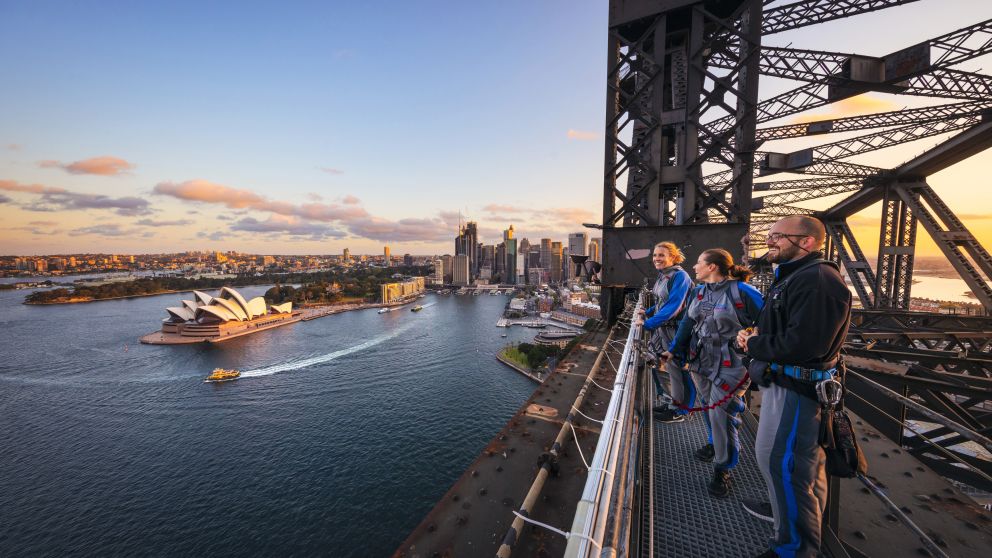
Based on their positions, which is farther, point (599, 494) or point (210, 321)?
point (210, 321)

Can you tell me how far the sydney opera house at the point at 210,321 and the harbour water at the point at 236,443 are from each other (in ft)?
14.5

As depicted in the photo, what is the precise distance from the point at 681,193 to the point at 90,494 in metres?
32.9

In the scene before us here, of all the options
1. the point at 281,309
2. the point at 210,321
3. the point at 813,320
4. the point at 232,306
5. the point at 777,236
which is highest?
the point at 777,236

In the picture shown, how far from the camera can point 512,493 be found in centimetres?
266

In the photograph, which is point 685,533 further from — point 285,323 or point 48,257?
point 48,257

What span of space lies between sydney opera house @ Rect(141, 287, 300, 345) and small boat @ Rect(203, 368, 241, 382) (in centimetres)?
1962

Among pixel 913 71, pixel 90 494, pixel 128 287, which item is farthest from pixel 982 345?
pixel 128 287

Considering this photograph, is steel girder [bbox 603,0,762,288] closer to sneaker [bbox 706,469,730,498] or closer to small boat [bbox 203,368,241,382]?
sneaker [bbox 706,469,730,498]

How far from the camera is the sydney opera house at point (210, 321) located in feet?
162

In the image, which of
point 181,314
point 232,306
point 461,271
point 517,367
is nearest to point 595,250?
point 517,367

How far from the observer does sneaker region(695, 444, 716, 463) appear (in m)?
3.09

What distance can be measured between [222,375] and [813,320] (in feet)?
143

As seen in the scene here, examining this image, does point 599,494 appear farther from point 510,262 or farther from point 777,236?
point 510,262

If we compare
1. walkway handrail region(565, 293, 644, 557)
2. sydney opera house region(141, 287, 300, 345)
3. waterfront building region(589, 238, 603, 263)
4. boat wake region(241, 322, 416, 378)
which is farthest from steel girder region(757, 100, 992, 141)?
sydney opera house region(141, 287, 300, 345)
